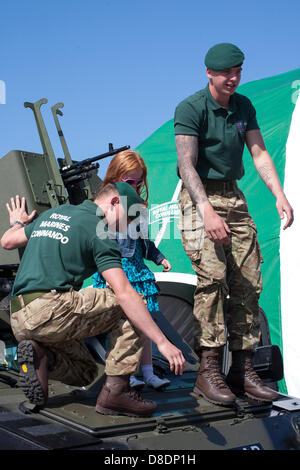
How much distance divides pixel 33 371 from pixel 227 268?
1311 mm

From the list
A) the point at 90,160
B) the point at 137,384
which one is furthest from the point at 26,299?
the point at 90,160

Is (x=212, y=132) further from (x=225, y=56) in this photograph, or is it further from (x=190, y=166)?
(x=225, y=56)

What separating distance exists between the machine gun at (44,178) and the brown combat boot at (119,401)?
6.13 feet

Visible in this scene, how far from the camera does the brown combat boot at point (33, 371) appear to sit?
279 cm

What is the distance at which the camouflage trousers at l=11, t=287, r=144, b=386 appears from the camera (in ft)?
9.28

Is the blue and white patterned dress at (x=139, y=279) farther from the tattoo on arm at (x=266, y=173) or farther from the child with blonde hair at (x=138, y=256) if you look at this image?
the tattoo on arm at (x=266, y=173)

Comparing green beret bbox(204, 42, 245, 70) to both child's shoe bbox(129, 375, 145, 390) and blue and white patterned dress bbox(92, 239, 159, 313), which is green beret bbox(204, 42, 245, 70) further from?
child's shoe bbox(129, 375, 145, 390)

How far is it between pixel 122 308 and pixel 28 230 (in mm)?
737

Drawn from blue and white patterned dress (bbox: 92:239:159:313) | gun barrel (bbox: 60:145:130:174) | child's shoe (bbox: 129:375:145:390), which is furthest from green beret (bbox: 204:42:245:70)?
gun barrel (bbox: 60:145:130:174)

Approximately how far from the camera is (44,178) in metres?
5.08

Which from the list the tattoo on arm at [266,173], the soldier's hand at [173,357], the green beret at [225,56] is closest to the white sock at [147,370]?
the soldier's hand at [173,357]
